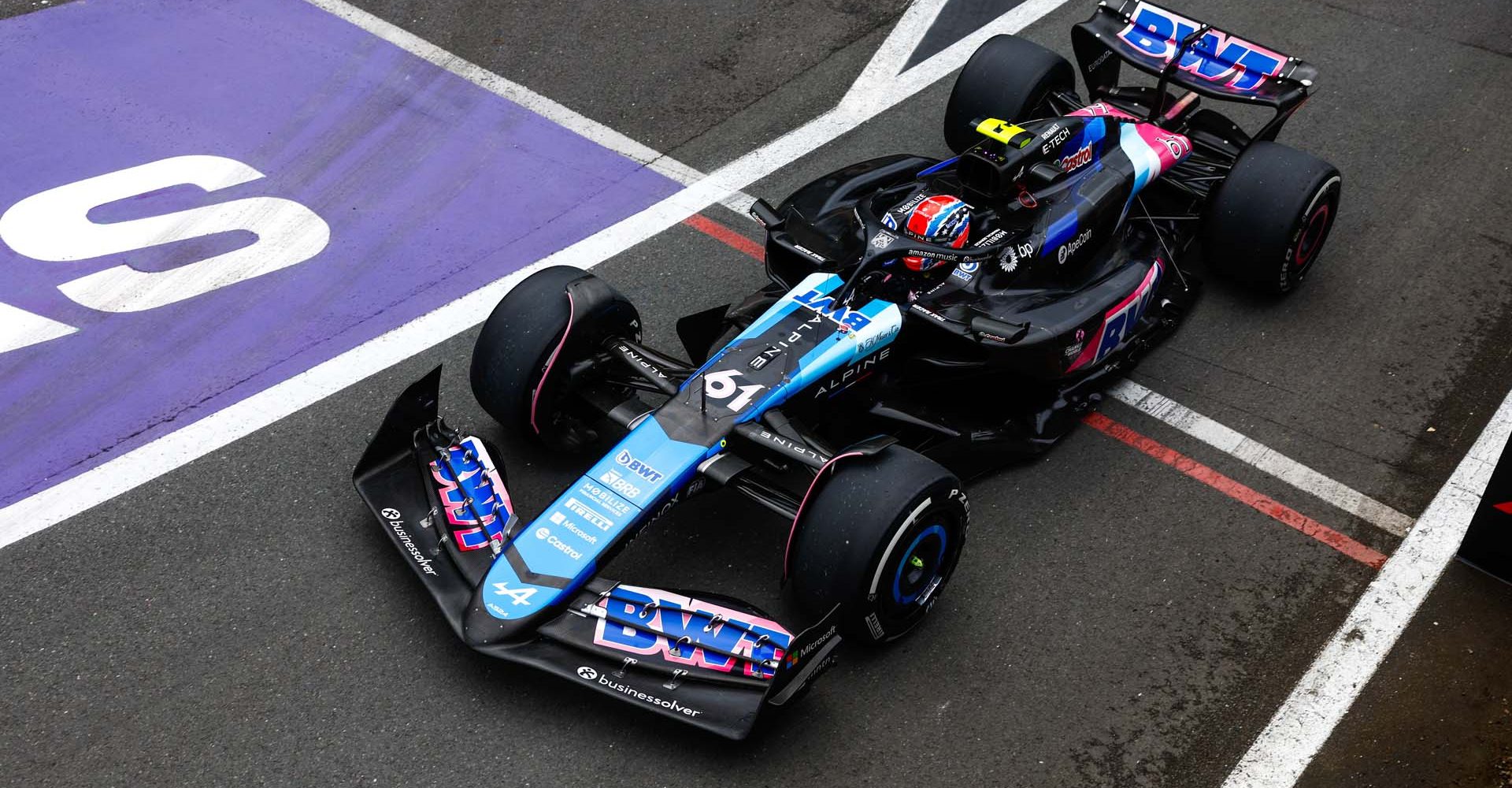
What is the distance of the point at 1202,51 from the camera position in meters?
7.74

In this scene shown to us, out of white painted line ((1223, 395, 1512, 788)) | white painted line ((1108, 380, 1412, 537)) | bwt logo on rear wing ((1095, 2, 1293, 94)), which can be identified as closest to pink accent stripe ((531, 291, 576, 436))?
white painted line ((1108, 380, 1412, 537))

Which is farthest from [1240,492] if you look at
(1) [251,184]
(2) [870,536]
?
(1) [251,184]

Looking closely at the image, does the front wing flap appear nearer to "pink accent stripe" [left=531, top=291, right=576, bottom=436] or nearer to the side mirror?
"pink accent stripe" [left=531, top=291, right=576, bottom=436]

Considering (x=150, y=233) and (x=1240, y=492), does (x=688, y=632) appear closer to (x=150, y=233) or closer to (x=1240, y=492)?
(x=1240, y=492)

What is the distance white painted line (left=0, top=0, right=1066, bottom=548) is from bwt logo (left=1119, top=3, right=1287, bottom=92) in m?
1.91

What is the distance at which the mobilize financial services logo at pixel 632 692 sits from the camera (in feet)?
16.0

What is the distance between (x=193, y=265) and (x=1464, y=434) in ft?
22.9

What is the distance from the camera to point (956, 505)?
17.9ft

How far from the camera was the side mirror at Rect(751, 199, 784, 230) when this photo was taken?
22.0ft

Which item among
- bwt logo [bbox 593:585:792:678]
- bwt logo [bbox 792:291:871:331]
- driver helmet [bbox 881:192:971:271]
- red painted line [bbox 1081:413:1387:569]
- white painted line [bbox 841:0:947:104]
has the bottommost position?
red painted line [bbox 1081:413:1387:569]

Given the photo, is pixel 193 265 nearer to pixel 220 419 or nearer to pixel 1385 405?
pixel 220 419

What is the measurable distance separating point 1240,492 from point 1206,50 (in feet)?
9.11

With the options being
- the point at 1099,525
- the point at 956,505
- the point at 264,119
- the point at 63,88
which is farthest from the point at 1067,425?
the point at 63,88

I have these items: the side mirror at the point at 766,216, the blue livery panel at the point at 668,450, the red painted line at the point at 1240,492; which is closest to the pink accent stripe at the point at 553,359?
the blue livery panel at the point at 668,450
